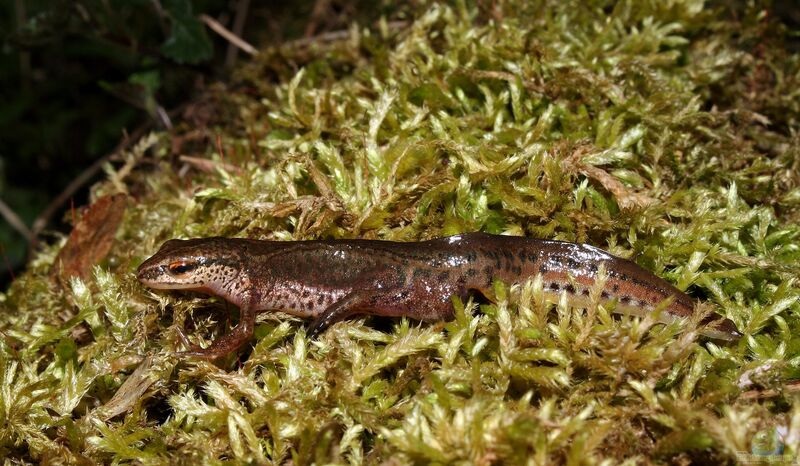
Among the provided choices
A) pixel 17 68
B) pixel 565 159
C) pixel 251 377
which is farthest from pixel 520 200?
pixel 17 68

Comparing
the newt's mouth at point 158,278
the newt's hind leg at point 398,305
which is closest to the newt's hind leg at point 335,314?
the newt's hind leg at point 398,305

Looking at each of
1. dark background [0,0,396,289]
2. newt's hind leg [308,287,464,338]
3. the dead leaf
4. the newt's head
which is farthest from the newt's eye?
dark background [0,0,396,289]

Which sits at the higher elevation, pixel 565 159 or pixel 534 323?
pixel 565 159

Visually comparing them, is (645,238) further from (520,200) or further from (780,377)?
(780,377)

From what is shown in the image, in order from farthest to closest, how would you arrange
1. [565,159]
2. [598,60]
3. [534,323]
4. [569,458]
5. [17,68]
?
[17,68] → [598,60] → [565,159] → [534,323] → [569,458]

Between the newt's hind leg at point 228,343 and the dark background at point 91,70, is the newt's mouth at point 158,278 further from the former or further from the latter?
the dark background at point 91,70

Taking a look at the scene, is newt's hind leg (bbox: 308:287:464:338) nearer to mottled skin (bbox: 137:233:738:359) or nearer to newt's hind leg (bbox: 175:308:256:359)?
mottled skin (bbox: 137:233:738:359)

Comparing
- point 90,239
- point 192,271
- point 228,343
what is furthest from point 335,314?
point 90,239
